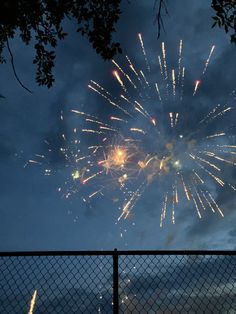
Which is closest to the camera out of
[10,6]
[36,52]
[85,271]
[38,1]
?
[10,6]

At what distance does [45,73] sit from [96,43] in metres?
1.00

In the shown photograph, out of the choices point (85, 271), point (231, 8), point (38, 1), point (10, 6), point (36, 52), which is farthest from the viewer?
point (36, 52)

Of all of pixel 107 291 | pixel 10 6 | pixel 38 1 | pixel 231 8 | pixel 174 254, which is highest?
pixel 38 1

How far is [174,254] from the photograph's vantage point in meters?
4.60

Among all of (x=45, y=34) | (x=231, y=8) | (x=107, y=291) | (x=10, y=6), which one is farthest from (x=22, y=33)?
(x=107, y=291)

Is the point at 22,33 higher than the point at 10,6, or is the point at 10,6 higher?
the point at 22,33

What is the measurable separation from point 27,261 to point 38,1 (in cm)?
377

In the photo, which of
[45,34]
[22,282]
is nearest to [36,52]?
[45,34]

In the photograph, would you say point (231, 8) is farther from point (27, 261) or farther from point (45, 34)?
point (27, 261)

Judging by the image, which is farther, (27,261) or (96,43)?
(96,43)

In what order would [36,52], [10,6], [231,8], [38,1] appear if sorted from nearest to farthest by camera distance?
[10,6], [231,8], [38,1], [36,52]

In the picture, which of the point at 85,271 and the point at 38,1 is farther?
the point at 38,1

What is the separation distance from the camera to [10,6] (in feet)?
14.6

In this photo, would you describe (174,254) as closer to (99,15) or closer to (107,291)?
(107,291)
